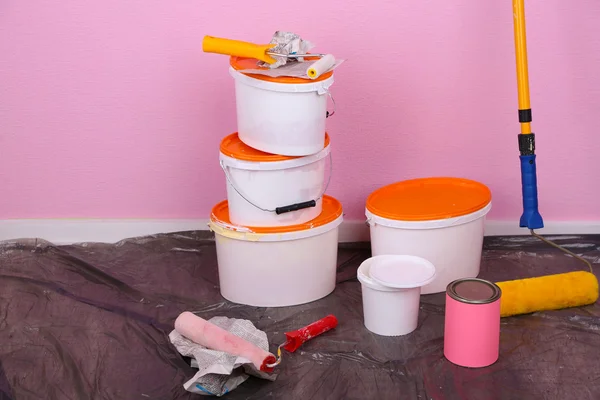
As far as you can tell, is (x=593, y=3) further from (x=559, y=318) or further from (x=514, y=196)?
(x=559, y=318)

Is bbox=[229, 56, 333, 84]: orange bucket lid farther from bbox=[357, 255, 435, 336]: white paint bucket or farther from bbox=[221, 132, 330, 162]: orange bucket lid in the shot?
bbox=[357, 255, 435, 336]: white paint bucket

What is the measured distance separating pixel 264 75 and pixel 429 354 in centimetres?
82

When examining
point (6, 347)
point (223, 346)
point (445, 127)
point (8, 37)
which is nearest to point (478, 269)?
point (445, 127)

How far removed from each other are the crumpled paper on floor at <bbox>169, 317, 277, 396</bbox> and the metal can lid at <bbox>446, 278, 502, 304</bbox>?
1.57ft

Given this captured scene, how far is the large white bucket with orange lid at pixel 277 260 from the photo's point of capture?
2223mm

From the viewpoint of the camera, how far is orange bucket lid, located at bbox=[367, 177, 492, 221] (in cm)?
225

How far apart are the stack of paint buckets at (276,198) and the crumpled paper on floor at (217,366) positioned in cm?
24

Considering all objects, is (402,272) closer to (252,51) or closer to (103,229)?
(252,51)

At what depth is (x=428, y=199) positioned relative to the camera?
7.79 ft

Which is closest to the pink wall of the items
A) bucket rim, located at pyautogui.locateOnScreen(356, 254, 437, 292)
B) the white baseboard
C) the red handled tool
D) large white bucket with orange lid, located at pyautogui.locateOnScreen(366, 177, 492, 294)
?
the white baseboard

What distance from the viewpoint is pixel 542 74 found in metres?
2.51

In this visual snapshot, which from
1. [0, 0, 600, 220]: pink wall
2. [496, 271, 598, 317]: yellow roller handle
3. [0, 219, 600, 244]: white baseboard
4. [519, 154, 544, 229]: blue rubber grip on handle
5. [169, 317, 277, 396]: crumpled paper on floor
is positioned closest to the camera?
[169, 317, 277, 396]: crumpled paper on floor

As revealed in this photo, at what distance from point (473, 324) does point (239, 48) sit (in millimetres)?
934

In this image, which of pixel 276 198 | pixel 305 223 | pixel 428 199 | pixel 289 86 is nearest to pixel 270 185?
pixel 276 198
